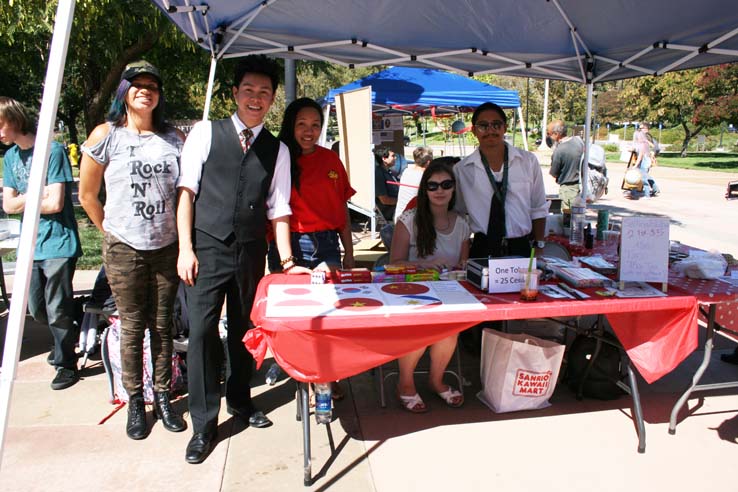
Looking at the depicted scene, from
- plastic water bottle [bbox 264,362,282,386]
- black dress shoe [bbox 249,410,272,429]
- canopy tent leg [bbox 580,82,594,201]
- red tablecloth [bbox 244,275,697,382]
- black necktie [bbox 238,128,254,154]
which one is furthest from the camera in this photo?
canopy tent leg [bbox 580,82,594,201]

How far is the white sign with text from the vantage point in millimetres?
2750

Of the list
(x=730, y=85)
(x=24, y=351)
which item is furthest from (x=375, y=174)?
(x=730, y=85)

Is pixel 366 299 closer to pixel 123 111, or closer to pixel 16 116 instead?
pixel 123 111

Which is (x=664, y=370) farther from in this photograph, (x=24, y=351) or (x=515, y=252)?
(x=24, y=351)

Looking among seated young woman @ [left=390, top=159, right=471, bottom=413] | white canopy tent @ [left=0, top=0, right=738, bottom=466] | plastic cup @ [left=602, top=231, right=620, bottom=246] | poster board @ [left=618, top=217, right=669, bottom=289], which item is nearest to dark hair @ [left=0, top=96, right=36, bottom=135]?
white canopy tent @ [left=0, top=0, right=738, bottom=466]

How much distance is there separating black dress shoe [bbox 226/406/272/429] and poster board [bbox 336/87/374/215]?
16.8 ft

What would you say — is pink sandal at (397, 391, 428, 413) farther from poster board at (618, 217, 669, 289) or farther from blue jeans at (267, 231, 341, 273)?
poster board at (618, 217, 669, 289)

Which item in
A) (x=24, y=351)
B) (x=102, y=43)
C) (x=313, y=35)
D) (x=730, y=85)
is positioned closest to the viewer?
(x=24, y=351)

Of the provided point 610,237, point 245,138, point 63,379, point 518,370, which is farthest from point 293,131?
point 610,237

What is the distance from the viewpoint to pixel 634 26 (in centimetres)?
421

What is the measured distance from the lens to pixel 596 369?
3.34 metres

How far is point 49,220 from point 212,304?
1358mm

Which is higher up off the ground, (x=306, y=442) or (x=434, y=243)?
(x=434, y=243)

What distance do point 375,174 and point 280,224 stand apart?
5572mm
